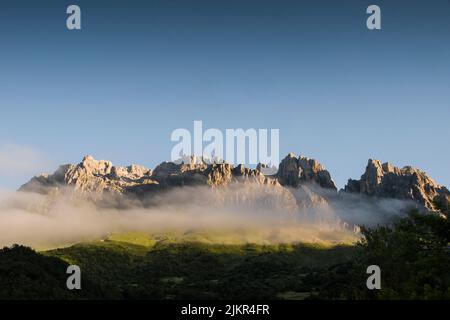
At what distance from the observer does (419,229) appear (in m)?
61.4

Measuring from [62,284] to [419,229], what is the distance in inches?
4797
